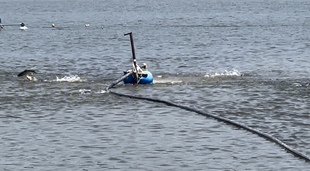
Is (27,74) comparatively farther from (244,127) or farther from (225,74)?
(244,127)

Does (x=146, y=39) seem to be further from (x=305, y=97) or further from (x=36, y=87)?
(x=305, y=97)

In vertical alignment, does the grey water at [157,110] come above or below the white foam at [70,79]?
below

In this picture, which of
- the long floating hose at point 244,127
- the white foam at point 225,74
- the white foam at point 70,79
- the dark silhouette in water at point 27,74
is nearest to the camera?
the long floating hose at point 244,127

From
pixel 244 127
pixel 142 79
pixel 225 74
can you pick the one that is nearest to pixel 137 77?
pixel 142 79

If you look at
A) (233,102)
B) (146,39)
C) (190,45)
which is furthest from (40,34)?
(233,102)

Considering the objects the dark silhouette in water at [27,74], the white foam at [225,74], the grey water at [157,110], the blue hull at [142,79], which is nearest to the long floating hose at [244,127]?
the grey water at [157,110]

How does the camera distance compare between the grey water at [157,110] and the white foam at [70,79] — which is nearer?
the grey water at [157,110]

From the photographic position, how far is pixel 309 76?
52688 millimetres

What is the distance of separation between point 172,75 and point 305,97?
14.5 meters

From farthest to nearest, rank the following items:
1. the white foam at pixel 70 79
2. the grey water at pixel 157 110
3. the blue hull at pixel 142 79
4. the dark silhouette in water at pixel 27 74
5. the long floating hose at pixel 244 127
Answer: the dark silhouette in water at pixel 27 74 < the white foam at pixel 70 79 < the blue hull at pixel 142 79 < the grey water at pixel 157 110 < the long floating hose at pixel 244 127

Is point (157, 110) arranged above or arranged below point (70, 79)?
below

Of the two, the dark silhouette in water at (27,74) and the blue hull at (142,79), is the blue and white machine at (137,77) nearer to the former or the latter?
the blue hull at (142,79)

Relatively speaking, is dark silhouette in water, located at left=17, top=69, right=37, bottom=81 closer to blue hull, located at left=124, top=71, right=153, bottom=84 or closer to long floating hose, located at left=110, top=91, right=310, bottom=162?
blue hull, located at left=124, top=71, right=153, bottom=84

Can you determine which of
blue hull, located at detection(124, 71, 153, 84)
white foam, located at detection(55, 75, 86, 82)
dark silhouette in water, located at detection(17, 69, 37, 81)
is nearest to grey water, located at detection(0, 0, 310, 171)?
white foam, located at detection(55, 75, 86, 82)
